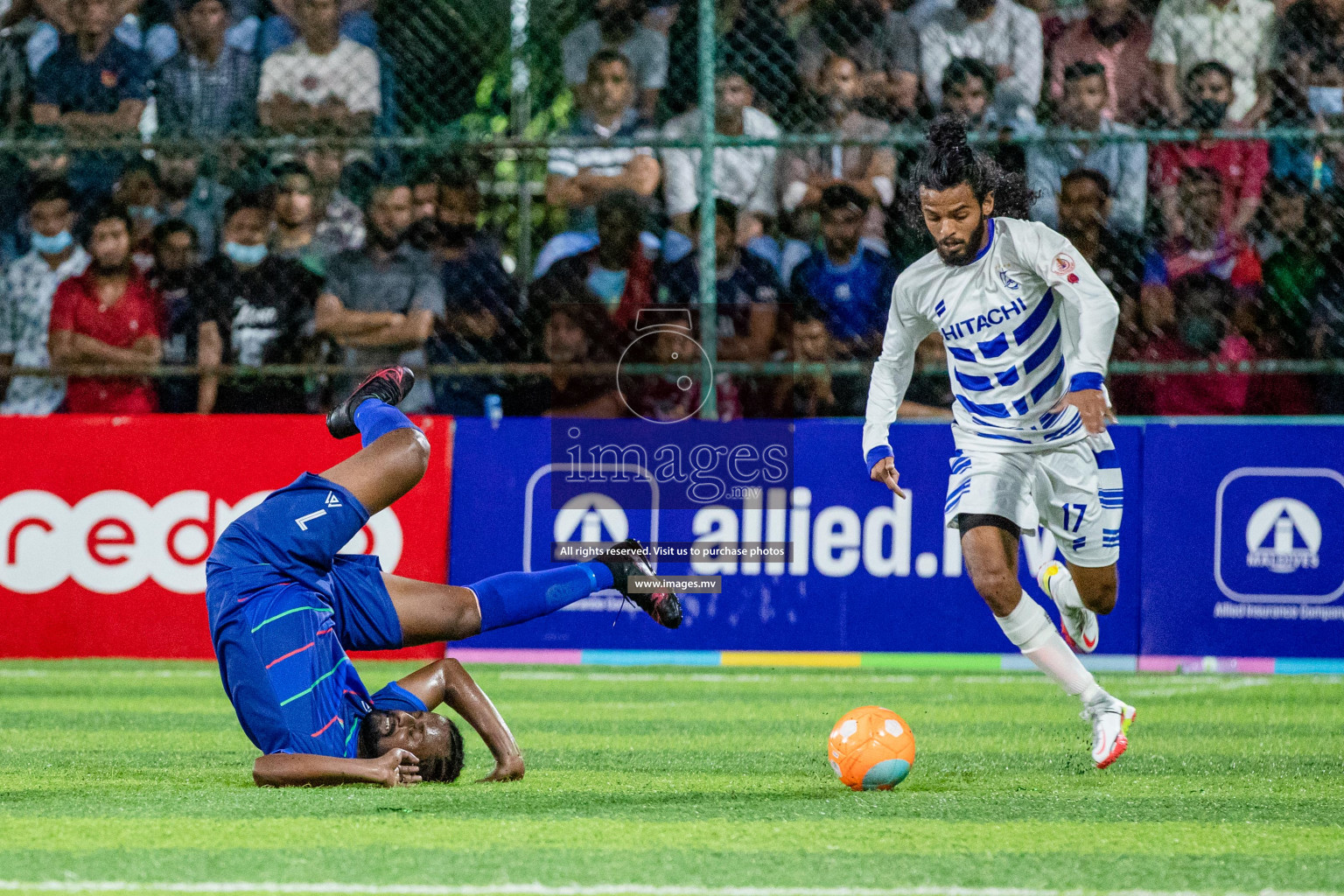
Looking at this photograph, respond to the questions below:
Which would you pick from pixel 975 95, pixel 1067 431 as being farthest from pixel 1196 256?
pixel 1067 431

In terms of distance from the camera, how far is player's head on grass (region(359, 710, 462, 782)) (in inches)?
209

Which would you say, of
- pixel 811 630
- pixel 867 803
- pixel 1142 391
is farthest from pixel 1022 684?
pixel 867 803

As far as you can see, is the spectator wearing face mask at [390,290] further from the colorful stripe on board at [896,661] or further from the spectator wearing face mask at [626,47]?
the colorful stripe on board at [896,661]

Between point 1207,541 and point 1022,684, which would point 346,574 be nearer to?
point 1022,684

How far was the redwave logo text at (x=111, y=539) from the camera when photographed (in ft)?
30.5

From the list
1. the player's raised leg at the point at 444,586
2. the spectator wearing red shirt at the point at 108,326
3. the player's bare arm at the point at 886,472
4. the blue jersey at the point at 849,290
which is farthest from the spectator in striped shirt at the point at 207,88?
the player's bare arm at the point at 886,472

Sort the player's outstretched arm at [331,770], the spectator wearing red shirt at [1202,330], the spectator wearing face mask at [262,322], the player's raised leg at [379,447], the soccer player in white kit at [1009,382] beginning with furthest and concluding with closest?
the spectator wearing face mask at [262,322], the spectator wearing red shirt at [1202,330], the soccer player in white kit at [1009,382], the player's raised leg at [379,447], the player's outstretched arm at [331,770]

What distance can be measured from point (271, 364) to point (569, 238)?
186 cm

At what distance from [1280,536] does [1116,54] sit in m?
2.90

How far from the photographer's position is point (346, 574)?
5719mm

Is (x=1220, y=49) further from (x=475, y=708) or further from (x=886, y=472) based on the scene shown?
(x=475, y=708)

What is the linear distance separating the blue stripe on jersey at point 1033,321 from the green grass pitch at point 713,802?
1.59 metres

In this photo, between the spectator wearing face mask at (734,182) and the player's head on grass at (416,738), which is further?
the spectator wearing face mask at (734,182)

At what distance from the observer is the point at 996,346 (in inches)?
251
